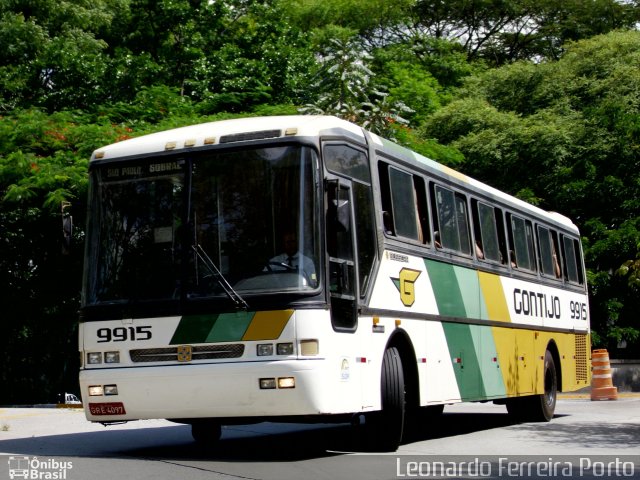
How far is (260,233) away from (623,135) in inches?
935

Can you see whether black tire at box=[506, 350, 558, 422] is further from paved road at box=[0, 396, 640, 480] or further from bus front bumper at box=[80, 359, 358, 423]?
bus front bumper at box=[80, 359, 358, 423]

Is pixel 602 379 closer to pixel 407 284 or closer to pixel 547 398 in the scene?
pixel 547 398

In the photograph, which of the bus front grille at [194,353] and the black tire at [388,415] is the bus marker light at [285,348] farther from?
the black tire at [388,415]

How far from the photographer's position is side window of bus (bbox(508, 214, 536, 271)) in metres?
17.5

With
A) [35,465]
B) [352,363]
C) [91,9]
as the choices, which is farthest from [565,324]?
[91,9]

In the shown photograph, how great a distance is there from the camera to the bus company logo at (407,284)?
12.7 metres

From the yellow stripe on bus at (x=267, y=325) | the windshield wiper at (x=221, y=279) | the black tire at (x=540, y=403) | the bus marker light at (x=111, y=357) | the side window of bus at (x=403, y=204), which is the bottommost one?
the black tire at (x=540, y=403)

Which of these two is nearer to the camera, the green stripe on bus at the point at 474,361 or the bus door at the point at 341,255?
the bus door at the point at 341,255

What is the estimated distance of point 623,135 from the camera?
32.8 metres

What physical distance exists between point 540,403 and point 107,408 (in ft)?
29.3

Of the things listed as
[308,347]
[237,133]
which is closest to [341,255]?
[308,347]

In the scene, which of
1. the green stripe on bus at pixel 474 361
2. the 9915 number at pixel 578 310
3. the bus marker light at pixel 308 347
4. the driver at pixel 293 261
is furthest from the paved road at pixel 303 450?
the 9915 number at pixel 578 310

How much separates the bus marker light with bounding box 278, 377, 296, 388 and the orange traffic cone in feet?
49.7

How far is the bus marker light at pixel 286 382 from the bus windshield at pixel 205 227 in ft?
2.72
